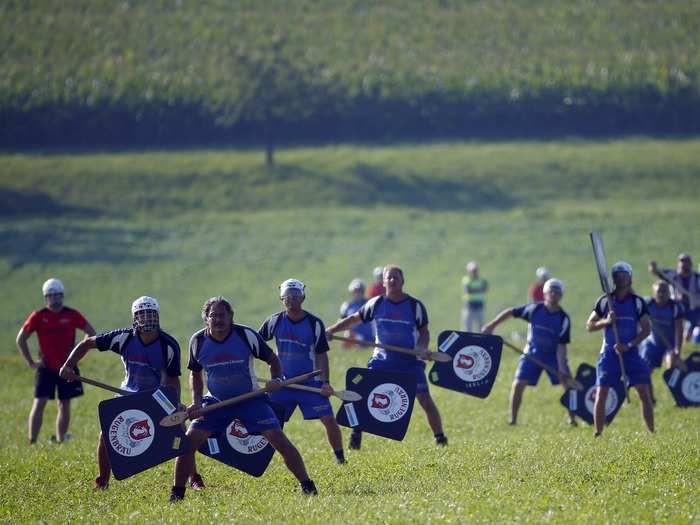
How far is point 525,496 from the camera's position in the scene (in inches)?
467

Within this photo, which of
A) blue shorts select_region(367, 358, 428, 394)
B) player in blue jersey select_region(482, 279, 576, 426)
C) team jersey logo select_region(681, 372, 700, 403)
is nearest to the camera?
blue shorts select_region(367, 358, 428, 394)

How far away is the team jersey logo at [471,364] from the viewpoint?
642 inches

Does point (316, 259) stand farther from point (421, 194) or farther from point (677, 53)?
point (677, 53)

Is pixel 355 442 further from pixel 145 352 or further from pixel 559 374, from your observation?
pixel 145 352

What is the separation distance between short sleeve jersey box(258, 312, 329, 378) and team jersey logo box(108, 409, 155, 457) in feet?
7.54

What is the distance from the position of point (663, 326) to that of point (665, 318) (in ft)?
0.49

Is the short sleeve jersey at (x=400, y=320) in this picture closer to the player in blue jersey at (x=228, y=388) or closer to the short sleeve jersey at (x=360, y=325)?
the player in blue jersey at (x=228, y=388)

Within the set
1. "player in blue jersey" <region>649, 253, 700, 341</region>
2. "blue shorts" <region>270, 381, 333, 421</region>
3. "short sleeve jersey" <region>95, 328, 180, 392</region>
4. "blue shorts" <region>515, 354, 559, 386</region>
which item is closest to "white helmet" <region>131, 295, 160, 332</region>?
"short sleeve jersey" <region>95, 328, 180, 392</region>

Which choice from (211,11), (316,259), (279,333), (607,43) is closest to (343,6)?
(211,11)

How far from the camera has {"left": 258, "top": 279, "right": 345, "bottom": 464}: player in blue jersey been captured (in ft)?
47.2

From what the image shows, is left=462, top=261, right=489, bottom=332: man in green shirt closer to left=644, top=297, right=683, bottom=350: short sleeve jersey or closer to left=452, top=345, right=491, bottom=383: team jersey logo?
left=644, top=297, right=683, bottom=350: short sleeve jersey

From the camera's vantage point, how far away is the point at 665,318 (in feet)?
68.3

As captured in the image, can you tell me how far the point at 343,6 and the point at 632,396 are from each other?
201 ft

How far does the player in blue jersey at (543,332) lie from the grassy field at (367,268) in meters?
0.72
